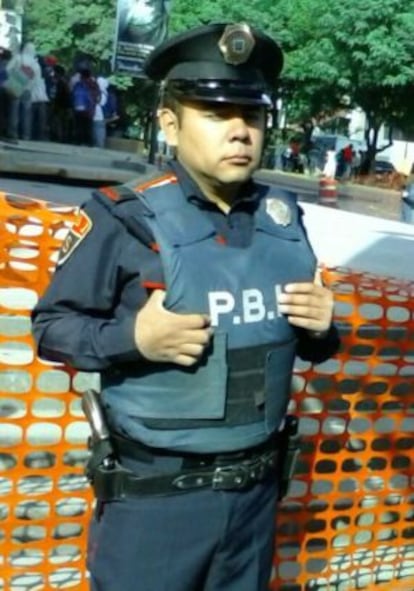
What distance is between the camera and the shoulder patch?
2006 millimetres

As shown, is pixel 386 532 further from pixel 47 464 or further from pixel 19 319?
pixel 19 319

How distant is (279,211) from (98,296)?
→ 0.46 metres

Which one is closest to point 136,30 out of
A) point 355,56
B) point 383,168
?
point 355,56

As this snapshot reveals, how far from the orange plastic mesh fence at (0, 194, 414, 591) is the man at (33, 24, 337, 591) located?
1059 millimetres

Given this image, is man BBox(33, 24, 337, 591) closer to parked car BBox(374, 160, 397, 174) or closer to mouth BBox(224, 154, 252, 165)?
mouth BBox(224, 154, 252, 165)

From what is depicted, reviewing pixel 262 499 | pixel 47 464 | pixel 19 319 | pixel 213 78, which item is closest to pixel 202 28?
pixel 213 78

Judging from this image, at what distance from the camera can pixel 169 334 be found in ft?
6.15

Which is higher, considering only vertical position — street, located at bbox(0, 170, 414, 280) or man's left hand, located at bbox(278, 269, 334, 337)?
man's left hand, located at bbox(278, 269, 334, 337)

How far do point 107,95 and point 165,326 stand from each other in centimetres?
1809

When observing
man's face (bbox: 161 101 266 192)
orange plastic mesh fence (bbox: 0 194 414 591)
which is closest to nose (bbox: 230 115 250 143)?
man's face (bbox: 161 101 266 192)

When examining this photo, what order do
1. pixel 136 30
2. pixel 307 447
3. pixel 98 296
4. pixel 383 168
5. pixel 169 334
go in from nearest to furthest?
pixel 169 334
pixel 98 296
pixel 307 447
pixel 136 30
pixel 383 168

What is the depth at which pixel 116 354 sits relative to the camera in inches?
77.0

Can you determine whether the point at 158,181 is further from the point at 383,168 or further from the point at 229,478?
the point at 383,168

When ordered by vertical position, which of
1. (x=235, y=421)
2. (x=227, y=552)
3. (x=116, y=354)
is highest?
(x=116, y=354)
